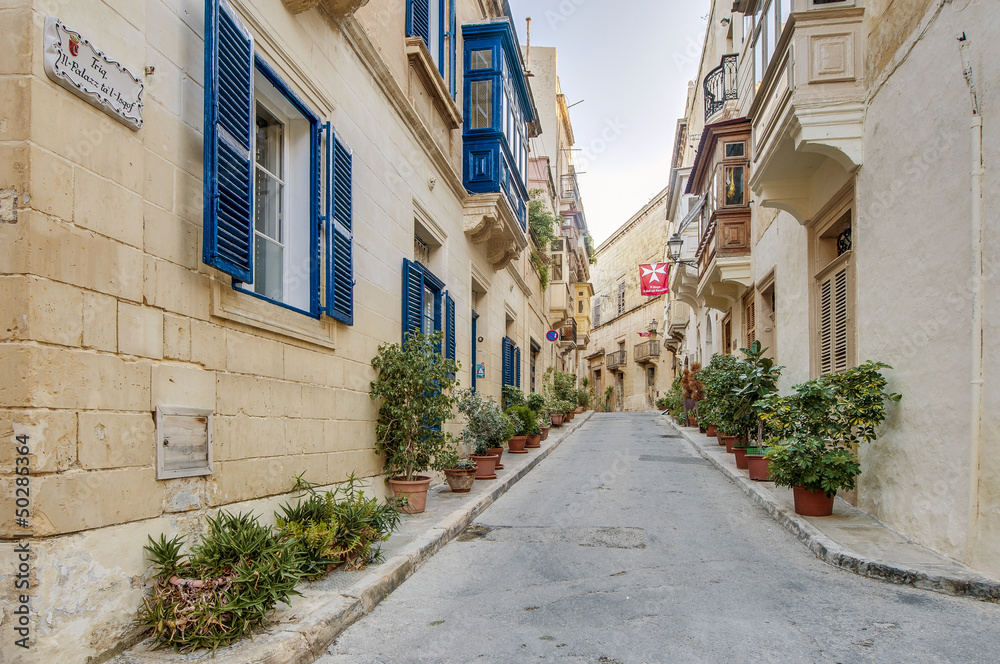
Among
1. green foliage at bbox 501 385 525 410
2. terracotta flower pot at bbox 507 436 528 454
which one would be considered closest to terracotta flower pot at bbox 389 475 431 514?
terracotta flower pot at bbox 507 436 528 454

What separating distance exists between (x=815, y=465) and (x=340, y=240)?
4.97 m

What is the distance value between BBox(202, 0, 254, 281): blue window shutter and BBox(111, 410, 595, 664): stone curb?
2.09 meters

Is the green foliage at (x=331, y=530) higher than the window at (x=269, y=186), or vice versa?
the window at (x=269, y=186)

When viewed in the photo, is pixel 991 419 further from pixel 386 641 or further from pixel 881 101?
pixel 386 641

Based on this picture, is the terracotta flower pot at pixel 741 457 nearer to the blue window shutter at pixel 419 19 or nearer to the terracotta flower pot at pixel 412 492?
the terracotta flower pot at pixel 412 492

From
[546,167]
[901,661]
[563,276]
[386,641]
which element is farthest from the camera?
[563,276]

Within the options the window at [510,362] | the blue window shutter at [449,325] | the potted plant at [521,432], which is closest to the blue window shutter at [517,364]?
the window at [510,362]

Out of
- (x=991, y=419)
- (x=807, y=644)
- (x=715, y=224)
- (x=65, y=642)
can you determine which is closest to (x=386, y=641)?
(x=65, y=642)

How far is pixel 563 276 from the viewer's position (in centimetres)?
2991

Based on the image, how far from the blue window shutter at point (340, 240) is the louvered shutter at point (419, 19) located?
124 inches

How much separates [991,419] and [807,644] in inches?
89.9

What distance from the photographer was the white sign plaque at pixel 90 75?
303 cm

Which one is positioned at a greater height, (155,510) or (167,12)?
(167,12)

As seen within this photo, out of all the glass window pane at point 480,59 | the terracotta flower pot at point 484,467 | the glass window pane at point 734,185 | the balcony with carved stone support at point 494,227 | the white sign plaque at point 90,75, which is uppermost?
the glass window pane at point 480,59
